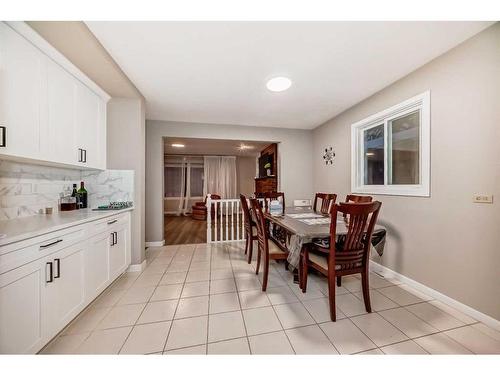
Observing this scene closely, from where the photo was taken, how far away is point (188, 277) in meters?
2.35

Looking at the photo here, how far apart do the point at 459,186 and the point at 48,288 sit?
10.6 feet

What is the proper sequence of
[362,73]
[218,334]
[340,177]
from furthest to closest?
[340,177], [362,73], [218,334]

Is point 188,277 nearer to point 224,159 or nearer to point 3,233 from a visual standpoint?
point 3,233

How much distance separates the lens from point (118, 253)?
7.01ft

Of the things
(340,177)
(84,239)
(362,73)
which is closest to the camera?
(84,239)

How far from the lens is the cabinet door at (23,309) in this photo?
98 cm

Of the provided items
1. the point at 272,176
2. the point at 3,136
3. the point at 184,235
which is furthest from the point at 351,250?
the point at 184,235

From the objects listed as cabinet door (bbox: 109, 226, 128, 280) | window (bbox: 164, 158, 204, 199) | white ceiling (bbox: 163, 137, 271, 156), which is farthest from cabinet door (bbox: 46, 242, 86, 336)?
window (bbox: 164, 158, 204, 199)

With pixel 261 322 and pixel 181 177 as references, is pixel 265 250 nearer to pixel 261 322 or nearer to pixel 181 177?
pixel 261 322

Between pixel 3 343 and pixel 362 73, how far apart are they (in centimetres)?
341

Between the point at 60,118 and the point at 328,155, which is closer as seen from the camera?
the point at 60,118

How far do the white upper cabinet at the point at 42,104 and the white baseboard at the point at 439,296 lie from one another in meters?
3.68

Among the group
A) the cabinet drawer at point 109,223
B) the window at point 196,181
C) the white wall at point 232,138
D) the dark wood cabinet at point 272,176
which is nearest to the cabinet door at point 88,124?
the cabinet drawer at point 109,223

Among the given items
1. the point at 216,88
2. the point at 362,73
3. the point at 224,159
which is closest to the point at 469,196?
the point at 362,73
